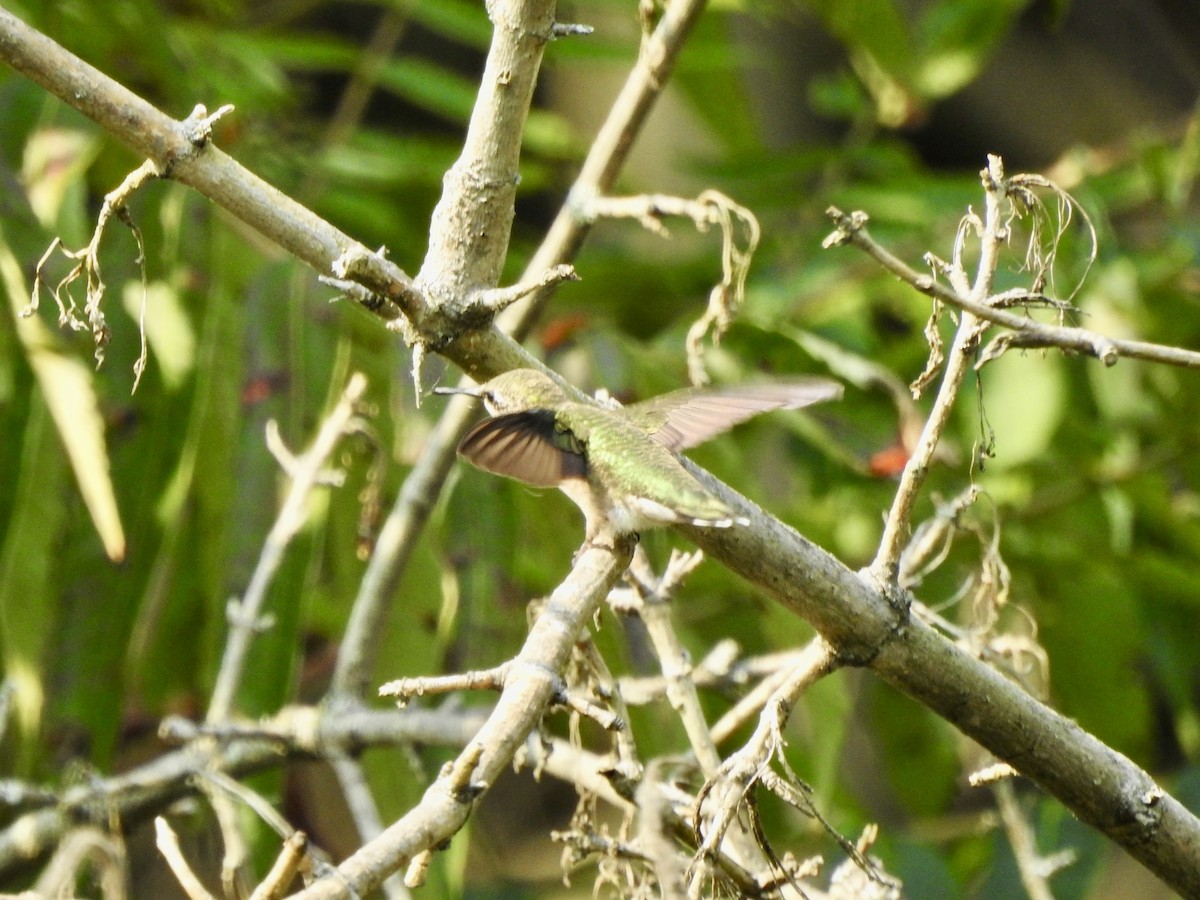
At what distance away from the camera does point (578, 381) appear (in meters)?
2.07

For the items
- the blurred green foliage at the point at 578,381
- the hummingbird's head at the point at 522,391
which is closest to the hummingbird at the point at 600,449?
the hummingbird's head at the point at 522,391

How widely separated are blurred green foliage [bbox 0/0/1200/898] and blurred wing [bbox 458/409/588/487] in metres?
0.36

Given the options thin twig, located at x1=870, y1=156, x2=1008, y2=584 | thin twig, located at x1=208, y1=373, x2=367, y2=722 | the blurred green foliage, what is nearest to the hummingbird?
thin twig, located at x1=870, y1=156, x2=1008, y2=584

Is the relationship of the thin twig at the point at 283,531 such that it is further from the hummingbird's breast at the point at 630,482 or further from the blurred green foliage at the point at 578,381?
the hummingbird's breast at the point at 630,482

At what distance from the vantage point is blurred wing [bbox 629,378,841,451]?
1.30 meters

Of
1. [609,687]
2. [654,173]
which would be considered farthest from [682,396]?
[654,173]

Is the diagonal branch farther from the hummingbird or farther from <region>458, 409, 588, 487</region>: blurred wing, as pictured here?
<region>458, 409, 588, 487</region>: blurred wing

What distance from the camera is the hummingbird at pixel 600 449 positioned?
101cm

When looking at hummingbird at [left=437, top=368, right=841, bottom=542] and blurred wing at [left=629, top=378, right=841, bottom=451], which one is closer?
hummingbird at [left=437, top=368, right=841, bottom=542]

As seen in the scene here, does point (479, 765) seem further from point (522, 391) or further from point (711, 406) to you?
point (711, 406)

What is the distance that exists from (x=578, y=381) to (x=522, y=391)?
3.40 ft

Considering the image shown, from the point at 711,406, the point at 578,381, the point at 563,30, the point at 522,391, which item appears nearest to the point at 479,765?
the point at 522,391

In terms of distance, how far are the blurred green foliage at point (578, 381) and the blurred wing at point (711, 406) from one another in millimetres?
217

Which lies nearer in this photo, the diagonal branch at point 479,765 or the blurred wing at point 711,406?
the diagonal branch at point 479,765
